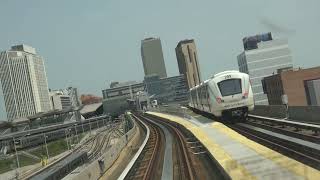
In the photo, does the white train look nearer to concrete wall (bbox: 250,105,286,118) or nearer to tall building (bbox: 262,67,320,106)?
concrete wall (bbox: 250,105,286,118)

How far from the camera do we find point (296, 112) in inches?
1222

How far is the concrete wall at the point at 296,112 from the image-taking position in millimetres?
27609

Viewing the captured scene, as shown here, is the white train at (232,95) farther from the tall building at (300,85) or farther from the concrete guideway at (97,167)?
the tall building at (300,85)

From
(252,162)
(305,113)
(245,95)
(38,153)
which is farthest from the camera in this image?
(38,153)

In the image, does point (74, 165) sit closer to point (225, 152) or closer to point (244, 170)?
point (225, 152)

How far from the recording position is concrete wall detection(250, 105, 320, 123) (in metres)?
27.6

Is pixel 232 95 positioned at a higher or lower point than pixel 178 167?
higher

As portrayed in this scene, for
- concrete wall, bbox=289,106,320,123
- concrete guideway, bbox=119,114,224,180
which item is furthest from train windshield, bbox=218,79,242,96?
concrete guideway, bbox=119,114,224,180

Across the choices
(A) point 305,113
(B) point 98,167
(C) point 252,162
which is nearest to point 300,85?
(A) point 305,113

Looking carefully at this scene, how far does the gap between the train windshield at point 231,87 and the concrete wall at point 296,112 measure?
2.83 m

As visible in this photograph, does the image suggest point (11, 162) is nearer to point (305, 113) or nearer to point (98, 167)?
point (98, 167)

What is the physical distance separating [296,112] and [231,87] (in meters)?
6.42

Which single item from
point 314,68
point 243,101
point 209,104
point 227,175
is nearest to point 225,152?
point 227,175

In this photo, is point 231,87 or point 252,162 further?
point 231,87
